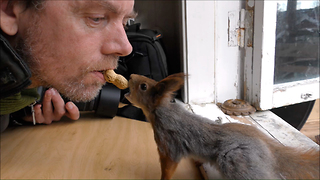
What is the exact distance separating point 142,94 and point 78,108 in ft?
2.26

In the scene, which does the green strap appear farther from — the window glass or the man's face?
the window glass

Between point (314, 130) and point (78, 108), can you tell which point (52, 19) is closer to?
point (78, 108)

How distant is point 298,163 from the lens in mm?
399

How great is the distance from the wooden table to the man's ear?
409 mm

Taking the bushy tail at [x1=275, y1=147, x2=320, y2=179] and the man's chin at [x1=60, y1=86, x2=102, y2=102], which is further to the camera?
the man's chin at [x1=60, y1=86, x2=102, y2=102]

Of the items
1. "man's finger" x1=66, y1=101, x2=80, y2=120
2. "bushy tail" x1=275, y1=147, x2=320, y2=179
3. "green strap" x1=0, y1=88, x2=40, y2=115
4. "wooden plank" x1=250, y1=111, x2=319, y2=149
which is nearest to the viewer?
"bushy tail" x1=275, y1=147, x2=320, y2=179

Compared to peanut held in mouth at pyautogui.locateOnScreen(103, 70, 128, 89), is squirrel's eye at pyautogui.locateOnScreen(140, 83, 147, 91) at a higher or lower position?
lower

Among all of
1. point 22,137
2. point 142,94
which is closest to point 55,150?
point 22,137

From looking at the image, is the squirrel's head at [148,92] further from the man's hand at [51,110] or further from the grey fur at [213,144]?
the man's hand at [51,110]

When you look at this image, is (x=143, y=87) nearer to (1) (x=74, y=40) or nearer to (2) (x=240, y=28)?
(1) (x=74, y=40)

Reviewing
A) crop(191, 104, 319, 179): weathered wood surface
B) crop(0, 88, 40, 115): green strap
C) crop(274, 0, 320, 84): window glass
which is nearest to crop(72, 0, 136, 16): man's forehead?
crop(191, 104, 319, 179): weathered wood surface

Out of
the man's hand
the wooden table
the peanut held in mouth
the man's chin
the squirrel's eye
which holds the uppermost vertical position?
the peanut held in mouth

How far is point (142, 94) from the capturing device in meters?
0.55

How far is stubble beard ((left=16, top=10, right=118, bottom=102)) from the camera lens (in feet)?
1.75
